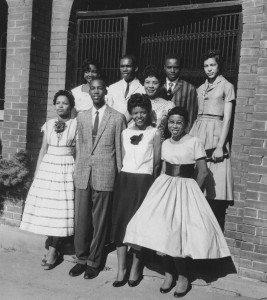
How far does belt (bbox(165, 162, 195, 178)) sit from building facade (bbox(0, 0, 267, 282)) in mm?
683

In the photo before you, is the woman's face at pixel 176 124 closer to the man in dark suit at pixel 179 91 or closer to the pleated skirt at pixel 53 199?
the man in dark suit at pixel 179 91

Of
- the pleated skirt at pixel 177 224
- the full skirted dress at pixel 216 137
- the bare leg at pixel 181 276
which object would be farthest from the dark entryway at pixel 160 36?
the bare leg at pixel 181 276

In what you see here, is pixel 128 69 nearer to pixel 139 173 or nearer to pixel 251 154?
pixel 139 173

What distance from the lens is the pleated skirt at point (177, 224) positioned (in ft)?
12.5

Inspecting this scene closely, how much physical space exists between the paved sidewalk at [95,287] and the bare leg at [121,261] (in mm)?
129

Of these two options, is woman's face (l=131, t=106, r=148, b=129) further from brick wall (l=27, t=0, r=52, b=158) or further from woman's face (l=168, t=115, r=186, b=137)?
brick wall (l=27, t=0, r=52, b=158)

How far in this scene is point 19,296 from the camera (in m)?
4.03

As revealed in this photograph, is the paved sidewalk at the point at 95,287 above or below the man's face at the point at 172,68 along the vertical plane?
below

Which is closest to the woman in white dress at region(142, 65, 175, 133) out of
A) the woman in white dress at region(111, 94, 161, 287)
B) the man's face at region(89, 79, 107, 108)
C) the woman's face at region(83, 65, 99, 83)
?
the woman in white dress at region(111, 94, 161, 287)

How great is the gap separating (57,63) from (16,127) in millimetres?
1112

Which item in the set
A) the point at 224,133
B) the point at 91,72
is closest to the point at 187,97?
the point at 224,133

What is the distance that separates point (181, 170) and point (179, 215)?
452 mm

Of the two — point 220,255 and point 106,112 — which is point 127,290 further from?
point 106,112

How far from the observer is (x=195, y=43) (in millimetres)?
5371
